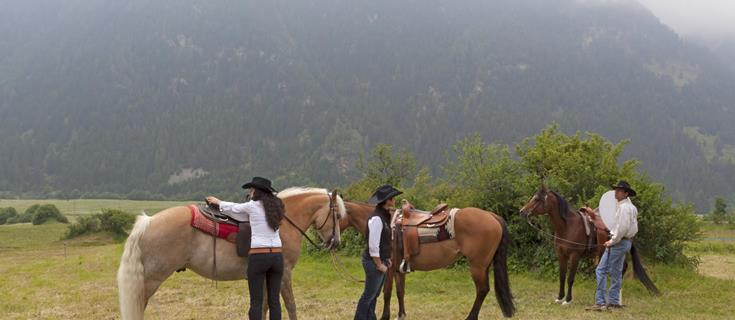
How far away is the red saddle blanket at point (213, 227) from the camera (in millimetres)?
7090

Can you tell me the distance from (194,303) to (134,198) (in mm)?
142543

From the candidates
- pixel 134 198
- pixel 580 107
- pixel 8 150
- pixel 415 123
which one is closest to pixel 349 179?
pixel 415 123

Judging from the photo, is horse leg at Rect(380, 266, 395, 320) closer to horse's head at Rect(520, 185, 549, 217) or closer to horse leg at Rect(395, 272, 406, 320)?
horse leg at Rect(395, 272, 406, 320)

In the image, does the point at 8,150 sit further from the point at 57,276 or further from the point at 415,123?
the point at 57,276

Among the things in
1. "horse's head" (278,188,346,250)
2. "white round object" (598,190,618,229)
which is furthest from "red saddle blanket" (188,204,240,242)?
"white round object" (598,190,618,229)

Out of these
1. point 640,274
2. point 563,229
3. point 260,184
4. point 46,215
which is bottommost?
point 46,215

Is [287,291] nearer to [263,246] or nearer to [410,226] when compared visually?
[263,246]

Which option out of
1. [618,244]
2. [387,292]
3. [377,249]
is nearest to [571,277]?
[618,244]

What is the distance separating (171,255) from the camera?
696 centimetres

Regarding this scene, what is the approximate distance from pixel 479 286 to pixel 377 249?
2.83 meters

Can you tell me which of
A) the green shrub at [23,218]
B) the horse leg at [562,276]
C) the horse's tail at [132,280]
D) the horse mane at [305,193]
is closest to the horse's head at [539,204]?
the horse leg at [562,276]

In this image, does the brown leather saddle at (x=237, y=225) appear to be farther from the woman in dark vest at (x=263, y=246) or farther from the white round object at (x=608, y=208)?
the white round object at (x=608, y=208)

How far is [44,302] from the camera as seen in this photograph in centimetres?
1161

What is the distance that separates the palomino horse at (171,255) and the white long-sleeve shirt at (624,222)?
5.72 m
